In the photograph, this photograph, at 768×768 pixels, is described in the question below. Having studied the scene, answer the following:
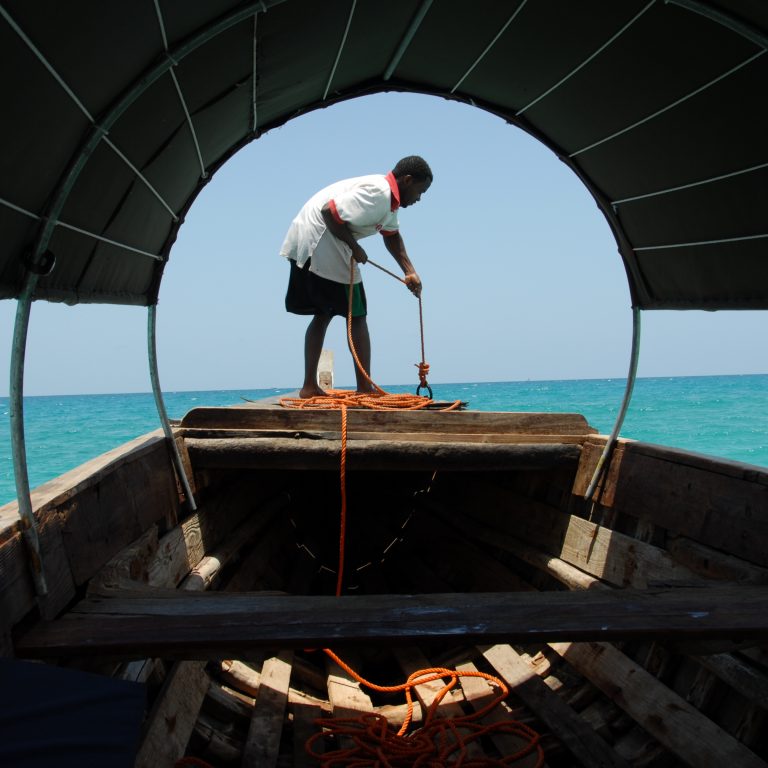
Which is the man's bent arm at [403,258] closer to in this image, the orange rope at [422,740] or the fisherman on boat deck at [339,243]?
the fisherman on boat deck at [339,243]

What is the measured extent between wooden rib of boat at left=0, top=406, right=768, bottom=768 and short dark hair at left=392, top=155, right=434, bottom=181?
1.75 metres

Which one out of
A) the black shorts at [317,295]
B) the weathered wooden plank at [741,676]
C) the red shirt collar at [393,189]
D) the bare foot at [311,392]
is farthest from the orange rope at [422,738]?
the red shirt collar at [393,189]

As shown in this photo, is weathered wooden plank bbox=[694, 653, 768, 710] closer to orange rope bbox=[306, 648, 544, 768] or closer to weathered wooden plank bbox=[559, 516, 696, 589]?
weathered wooden plank bbox=[559, 516, 696, 589]

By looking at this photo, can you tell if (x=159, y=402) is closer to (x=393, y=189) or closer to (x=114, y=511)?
(x=114, y=511)

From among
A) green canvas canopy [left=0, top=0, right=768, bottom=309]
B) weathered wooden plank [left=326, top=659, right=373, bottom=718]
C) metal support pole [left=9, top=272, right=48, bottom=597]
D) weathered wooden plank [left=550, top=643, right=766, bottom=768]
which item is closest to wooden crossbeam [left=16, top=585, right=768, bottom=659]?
metal support pole [left=9, top=272, right=48, bottom=597]

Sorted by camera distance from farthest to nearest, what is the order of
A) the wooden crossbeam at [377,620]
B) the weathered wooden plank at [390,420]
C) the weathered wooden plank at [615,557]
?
the weathered wooden plank at [390,420] < the weathered wooden plank at [615,557] < the wooden crossbeam at [377,620]

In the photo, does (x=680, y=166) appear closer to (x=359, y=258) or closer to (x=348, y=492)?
(x=359, y=258)

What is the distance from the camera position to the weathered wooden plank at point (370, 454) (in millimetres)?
3312

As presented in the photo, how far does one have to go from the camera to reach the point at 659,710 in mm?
2377

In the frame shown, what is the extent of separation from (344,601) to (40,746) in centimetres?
84

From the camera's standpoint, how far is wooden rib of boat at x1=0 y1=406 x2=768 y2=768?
71.0 inches

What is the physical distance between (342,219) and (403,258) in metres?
0.79

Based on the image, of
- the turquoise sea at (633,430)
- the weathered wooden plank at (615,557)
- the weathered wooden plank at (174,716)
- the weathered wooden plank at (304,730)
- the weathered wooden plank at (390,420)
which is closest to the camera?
the weathered wooden plank at (174,716)

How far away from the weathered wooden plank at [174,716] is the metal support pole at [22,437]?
529mm
